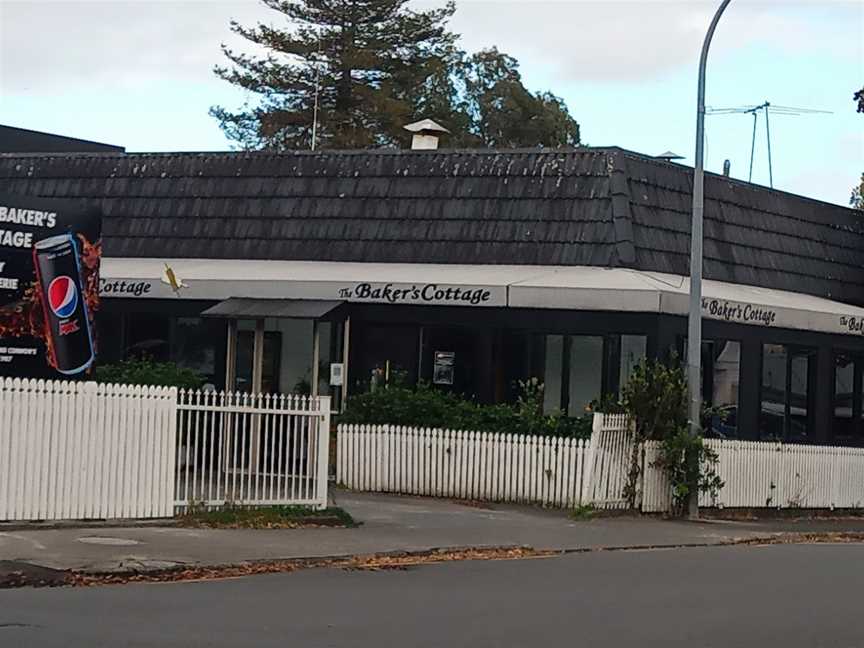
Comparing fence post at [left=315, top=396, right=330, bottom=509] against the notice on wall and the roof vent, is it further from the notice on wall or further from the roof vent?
the roof vent

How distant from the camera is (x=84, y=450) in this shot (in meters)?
15.5

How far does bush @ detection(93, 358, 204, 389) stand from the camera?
22.8 m

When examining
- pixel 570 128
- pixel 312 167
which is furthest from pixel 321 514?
pixel 570 128

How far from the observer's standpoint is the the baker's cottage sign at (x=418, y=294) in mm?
23234

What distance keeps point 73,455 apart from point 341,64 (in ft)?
137

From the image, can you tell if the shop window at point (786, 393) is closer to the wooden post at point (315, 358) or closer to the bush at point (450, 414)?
the bush at point (450, 414)

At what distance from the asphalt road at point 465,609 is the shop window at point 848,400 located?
1437 cm

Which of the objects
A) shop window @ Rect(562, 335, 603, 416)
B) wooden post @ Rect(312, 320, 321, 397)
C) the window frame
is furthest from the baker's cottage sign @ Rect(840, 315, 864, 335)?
wooden post @ Rect(312, 320, 321, 397)

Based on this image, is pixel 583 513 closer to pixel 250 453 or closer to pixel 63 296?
pixel 250 453

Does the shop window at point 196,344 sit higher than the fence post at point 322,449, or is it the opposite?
the shop window at point 196,344

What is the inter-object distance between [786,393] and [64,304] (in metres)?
15.5

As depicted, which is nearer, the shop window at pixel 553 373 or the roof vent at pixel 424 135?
the shop window at pixel 553 373

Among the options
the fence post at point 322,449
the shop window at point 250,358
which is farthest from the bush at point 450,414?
the fence post at point 322,449

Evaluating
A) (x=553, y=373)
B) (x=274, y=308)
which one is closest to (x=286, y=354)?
(x=274, y=308)
